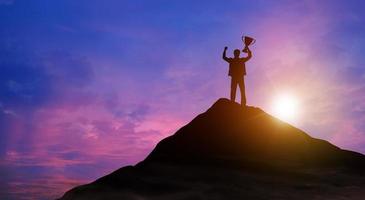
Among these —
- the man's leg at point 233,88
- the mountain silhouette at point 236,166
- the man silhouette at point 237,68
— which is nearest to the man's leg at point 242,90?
the man silhouette at point 237,68

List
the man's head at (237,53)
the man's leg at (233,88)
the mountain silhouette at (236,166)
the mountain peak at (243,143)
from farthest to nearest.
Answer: the man's leg at (233,88)
the man's head at (237,53)
the mountain peak at (243,143)
the mountain silhouette at (236,166)

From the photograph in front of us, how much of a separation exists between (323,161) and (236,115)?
3.40 meters

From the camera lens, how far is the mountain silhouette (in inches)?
470

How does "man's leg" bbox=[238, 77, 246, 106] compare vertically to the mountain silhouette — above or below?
above

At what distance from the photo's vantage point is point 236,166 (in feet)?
47.4

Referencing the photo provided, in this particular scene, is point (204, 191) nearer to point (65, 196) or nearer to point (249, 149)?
point (65, 196)

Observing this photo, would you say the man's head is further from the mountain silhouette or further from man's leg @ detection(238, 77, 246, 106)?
the mountain silhouette

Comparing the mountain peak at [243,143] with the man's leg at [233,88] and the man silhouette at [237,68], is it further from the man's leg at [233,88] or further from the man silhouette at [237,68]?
the man silhouette at [237,68]

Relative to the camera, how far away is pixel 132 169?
1358cm

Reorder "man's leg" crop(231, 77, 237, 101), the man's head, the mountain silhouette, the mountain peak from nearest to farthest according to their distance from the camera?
1. the mountain silhouette
2. the mountain peak
3. the man's head
4. "man's leg" crop(231, 77, 237, 101)

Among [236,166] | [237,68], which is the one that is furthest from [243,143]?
[237,68]

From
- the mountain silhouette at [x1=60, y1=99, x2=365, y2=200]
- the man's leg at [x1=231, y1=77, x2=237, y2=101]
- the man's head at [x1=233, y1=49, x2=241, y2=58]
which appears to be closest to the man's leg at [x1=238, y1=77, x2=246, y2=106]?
the man's leg at [x1=231, y1=77, x2=237, y2=101]

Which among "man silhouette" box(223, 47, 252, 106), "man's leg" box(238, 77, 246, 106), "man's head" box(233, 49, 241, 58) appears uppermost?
"man's head" box(233, 49, 241, 58)

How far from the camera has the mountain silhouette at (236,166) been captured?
11.9 metres
